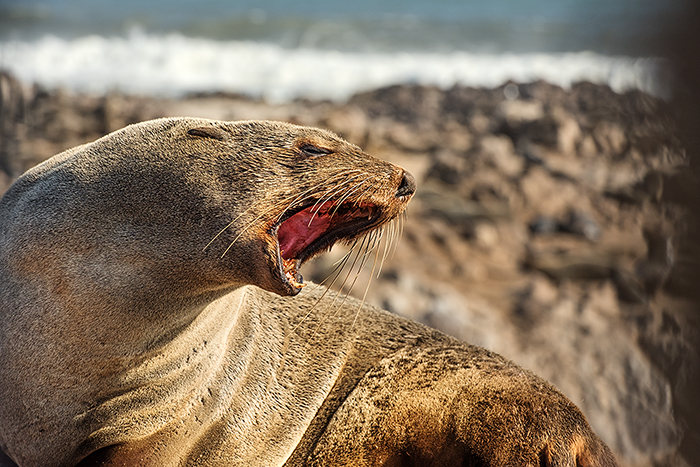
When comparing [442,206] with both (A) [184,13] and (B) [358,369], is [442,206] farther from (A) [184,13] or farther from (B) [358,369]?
(A) [184,13]

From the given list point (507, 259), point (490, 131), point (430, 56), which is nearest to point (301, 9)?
point (430, 56)

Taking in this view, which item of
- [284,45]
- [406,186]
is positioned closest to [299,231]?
[406,186]

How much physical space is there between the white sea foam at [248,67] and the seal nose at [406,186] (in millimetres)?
17087

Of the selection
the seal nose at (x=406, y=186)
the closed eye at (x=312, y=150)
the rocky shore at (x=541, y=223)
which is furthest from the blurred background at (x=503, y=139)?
the closed eye at (x=312, y=150)

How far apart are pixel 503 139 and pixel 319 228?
1192 cm

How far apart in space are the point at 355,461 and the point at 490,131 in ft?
41.8

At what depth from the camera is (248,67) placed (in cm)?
2370

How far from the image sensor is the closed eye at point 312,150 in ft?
9.53

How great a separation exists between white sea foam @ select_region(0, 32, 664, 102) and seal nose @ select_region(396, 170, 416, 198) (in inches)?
673

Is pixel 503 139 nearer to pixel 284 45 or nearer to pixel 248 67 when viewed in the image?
pixel 248 67

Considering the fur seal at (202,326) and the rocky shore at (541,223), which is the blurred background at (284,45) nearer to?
the rocky shore at (541,223)

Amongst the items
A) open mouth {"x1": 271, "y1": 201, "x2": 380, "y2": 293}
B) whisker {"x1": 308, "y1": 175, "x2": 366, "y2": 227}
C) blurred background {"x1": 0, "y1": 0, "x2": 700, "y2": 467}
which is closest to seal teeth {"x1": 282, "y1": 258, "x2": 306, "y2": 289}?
open mouth {"x1": 271, "y1": 201, "x2": 380, "y2": 293}

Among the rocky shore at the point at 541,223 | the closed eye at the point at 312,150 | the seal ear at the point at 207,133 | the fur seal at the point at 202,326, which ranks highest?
the seal ear at the point at 207,133

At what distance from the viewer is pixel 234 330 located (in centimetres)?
323
